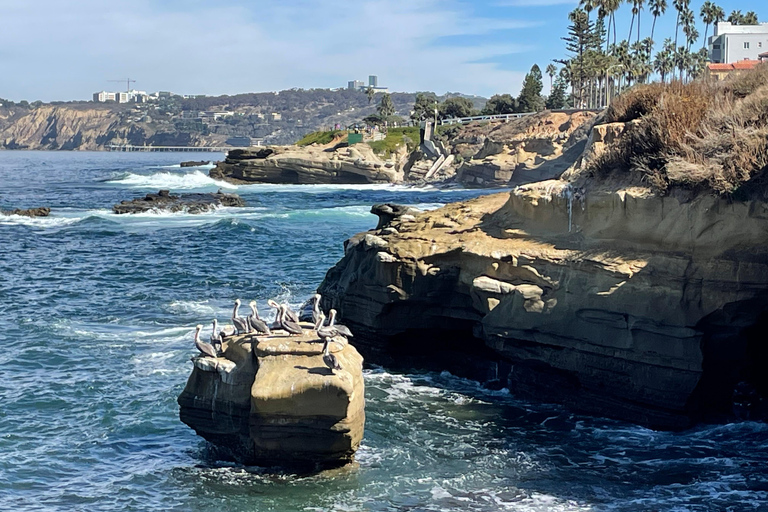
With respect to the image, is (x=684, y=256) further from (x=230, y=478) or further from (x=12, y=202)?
(x=12, y=202)

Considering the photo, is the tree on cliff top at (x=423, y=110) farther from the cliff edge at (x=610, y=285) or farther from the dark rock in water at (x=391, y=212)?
the cliff edge at (x=610, y=285)

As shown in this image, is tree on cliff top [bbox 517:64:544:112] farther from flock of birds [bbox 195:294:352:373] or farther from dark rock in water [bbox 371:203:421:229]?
flock of birds [bbox 195:294:352:373]

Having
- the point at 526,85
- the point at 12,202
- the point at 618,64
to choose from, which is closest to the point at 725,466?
the point at 12,202

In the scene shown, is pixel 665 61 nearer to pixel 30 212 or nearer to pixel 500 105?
pixel 500 105

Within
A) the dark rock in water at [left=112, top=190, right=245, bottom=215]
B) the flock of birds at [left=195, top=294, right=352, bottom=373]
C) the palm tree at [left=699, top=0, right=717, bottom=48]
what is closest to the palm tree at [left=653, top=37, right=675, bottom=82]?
the palm tree at [left=699, top=0, right=717, bottom=48]

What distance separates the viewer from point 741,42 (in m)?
88.6

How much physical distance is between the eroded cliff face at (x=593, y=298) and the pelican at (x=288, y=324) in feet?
12.8

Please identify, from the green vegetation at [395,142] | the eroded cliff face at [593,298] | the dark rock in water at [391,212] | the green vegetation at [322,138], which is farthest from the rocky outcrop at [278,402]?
the green vegetation at [322,138]

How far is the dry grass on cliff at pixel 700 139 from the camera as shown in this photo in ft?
49.9

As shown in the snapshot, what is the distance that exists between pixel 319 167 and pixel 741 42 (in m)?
43.0

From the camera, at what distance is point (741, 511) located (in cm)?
1209

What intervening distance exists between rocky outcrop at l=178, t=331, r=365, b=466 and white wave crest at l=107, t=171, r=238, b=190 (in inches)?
2598

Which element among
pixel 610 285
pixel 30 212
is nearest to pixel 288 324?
pixel 610 285

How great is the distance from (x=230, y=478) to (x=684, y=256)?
27.3 ft
